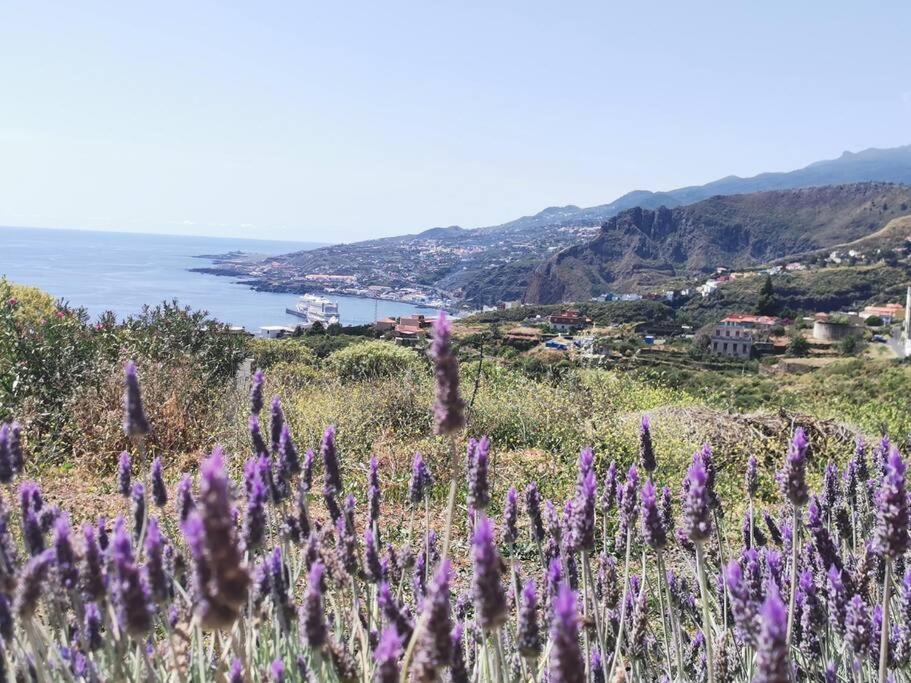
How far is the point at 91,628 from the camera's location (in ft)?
5.47

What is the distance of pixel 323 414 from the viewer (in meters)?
8.20

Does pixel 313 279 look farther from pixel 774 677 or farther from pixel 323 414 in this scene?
pixel 774 677

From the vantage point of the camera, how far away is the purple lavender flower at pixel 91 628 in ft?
5.29

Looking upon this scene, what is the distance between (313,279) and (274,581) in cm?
11883

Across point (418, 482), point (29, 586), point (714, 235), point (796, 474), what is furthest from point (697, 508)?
point (714, 235)

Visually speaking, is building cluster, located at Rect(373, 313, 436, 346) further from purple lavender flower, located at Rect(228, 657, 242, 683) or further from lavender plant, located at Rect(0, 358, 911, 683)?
purple lavender flower, located at Rect(228, 657, 242, 683)

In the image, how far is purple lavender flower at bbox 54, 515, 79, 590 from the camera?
145 cm

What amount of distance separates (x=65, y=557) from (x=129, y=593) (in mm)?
405

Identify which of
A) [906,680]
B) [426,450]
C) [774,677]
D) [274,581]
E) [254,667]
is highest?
[774,677]

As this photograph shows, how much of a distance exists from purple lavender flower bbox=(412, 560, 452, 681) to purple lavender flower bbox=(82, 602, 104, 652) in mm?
901

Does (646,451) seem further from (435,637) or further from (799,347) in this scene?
(799,347)

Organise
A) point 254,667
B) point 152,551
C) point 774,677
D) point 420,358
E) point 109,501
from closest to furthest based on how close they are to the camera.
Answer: point 774,677 → point 152,551 → point 254,667 → point 109,501 → point 420,358

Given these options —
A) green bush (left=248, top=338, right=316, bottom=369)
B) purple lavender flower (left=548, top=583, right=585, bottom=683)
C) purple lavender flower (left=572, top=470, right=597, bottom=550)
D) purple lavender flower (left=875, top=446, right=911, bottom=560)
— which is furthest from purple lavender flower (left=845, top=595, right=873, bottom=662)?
green bush (left=248, top=338, right=316, bottom=369)

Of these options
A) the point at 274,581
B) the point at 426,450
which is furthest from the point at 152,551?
the point at 426,450
